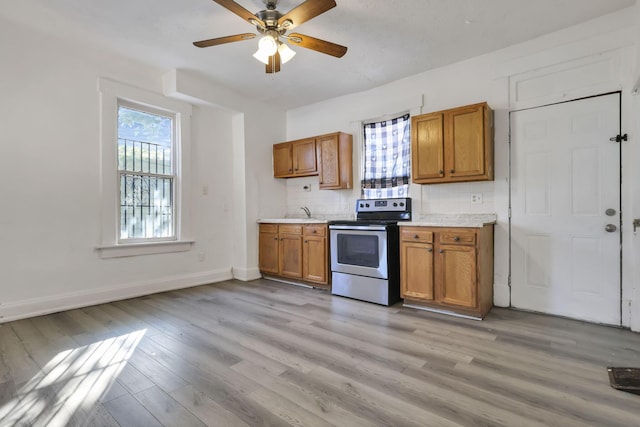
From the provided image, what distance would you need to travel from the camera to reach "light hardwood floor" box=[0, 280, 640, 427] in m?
1.60

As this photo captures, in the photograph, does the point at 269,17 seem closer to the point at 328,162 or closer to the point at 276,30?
the point at 276,30

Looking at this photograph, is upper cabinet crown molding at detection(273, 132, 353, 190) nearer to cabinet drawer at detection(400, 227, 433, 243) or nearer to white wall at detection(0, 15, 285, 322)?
cabinet drawer at detection(400, 227, 433, 243)

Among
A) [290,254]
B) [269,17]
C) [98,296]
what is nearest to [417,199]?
[290,254]

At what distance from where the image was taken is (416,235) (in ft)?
11.0

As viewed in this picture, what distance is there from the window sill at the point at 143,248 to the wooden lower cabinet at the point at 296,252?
108 centimetres

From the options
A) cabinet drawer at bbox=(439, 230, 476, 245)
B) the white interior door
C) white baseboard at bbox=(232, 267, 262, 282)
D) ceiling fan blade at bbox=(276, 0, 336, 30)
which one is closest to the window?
white baseboard at bbox=(232, 267, 262, 282)

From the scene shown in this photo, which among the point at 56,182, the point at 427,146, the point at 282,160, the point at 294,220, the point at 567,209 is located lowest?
the point at 294,220

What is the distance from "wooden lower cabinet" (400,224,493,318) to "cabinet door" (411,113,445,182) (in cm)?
68

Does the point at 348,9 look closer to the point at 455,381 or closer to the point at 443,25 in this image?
the point at 443,25

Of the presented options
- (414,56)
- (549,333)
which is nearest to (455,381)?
(549,333)

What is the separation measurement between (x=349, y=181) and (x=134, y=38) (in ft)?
9.65

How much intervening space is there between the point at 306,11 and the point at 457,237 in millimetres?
2341

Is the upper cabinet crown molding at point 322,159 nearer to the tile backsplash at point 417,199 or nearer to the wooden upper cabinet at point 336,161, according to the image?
the wooden upper cabinet at point 336,161

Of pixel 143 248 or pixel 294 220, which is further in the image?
pixel 294 220
